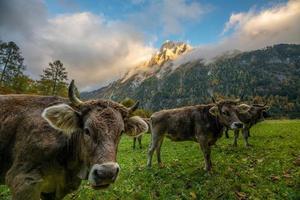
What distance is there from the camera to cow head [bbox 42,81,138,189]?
6082 mm

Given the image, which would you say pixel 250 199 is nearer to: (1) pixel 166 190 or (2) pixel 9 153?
(1) pixel 166 190

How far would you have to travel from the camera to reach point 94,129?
677cm

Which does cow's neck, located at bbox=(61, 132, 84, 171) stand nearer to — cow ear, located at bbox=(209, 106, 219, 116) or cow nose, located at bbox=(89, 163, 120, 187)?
cow nose, located at bbox=(89, 163, 120, 187)

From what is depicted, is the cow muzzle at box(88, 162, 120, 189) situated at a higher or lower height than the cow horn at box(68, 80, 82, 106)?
lower

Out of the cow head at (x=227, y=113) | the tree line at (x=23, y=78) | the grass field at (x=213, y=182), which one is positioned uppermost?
the tree line at (x=23, y=78)

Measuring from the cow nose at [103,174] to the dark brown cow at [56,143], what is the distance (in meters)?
0.23

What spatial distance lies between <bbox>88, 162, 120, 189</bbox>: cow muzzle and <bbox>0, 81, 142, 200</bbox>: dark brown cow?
8.8 inches

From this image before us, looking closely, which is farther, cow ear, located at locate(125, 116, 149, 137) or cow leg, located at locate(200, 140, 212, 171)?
cow leg, located at locate(200, 140, 212, 171)

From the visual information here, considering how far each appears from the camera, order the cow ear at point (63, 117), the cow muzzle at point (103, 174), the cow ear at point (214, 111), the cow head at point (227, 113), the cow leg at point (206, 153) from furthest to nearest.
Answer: the cow ear at point (214, 111)
the cow head at point (227, 113)
the cow leg at point (206, 153)
the cow ear at point (63, 117)
the cow muzzle at point (103, 174)

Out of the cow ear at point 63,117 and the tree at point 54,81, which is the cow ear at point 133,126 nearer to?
the cow ear at point 63,117

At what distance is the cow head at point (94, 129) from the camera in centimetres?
608

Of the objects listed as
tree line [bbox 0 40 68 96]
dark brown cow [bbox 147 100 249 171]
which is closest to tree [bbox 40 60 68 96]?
tree line [bbox 0 40 68 96]

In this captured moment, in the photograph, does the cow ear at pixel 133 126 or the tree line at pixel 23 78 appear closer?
the cow ear at pixel 133 126

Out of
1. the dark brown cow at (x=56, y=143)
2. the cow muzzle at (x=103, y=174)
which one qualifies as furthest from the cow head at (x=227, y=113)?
the cow muzzle at (x=103, y=174)
